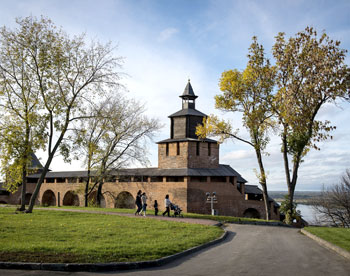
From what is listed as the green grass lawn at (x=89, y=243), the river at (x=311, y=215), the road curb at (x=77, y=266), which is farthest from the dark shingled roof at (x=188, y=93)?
the road curb at (x=77, y=266)

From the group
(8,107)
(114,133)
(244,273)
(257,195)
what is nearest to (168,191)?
(114,133)

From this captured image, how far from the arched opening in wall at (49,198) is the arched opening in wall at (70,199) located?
3143 millimetres

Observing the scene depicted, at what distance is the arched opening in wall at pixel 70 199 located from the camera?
127ft

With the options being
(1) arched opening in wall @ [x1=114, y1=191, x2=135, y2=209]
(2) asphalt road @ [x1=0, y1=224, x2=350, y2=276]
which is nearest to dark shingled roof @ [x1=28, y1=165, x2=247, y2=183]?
(1) arched opening in wall @ [x1=114, y1=191, x2=135, y2=209]

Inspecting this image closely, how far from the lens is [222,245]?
1107cm

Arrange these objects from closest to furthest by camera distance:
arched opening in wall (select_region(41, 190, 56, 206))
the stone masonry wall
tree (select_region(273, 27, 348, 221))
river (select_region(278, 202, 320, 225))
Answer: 1. tree (select_region(273, 27, 348, 221))
2. the stone masonry wall
3. river (select_region(278, 202, 320, 225))
4. arched opening in wall (select_region(41, 190, 56, 206))

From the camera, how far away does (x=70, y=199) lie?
129 ft

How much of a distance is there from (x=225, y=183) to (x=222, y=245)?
2030 cm

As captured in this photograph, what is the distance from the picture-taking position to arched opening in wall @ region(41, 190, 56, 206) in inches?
1612

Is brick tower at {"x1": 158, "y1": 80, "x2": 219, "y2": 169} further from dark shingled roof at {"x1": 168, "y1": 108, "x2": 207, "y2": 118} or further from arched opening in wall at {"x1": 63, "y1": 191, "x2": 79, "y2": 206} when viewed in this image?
arched opening in wall at {"x1": 63, "y1": 191, "x2": 79, "y2": 206}

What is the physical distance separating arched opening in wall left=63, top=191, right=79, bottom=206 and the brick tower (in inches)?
465

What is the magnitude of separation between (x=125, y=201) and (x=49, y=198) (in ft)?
37.0

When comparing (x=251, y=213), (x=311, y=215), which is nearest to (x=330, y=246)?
(x=251, y=213)

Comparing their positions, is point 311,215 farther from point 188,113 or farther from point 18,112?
point 18,112
